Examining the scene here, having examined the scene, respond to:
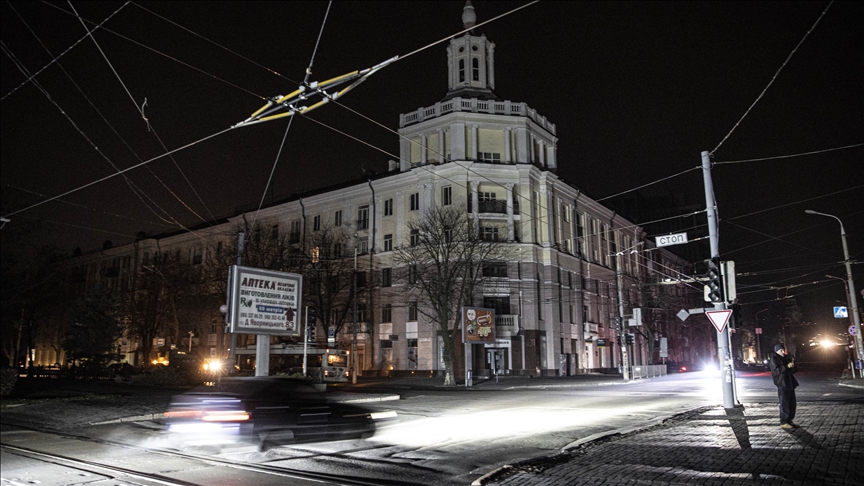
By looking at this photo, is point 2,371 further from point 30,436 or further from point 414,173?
point 414,173

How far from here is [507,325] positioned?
4759 centimetres

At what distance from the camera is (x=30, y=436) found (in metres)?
14.4

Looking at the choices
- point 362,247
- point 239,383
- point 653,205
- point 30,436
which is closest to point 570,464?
point 239,383

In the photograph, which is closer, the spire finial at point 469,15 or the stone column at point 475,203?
the stone column at point 475,203

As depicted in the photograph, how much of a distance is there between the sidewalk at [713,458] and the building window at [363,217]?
42.1 meters

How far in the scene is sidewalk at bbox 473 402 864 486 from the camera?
830cm

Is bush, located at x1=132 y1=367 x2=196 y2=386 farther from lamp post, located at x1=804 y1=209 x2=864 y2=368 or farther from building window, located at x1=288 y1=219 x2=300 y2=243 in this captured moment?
lamp post, located at x1=804 y1=209 x2=864 y2=368

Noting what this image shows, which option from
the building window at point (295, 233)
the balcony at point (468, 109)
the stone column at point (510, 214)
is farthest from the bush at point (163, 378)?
the balcony at point (468, 109)

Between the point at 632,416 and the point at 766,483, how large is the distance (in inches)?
388

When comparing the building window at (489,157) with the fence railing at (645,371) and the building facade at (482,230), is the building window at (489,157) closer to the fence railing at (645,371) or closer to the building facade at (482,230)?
the building facade at (482,230)

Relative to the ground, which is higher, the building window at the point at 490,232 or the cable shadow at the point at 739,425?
the building window at the point at 490,232

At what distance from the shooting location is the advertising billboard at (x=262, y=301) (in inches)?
761

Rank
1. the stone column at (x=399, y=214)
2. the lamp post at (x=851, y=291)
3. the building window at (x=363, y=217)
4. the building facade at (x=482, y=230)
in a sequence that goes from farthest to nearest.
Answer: the building window at (x=363, y=217), the stone column at (x=399, y=214), the building facade at (x=482, y=230), the lamp post at (x=851, y=291)

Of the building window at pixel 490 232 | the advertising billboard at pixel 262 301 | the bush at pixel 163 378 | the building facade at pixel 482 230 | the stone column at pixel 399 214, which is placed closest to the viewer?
the advertising billboard at pixel 262 301
